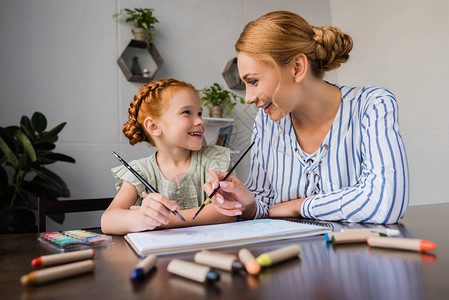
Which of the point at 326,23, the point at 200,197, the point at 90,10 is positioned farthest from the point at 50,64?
the point at 326,23

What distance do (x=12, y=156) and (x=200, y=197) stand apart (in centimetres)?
127

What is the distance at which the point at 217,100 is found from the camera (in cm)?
304

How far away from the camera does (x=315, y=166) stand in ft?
4.30

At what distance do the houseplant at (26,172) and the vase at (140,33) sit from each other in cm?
110

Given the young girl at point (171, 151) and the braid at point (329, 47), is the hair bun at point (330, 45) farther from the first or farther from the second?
the young girl at point (171, 151)

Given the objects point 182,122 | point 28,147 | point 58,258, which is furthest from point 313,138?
point 28,147

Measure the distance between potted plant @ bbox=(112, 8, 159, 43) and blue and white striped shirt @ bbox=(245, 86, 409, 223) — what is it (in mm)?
1693

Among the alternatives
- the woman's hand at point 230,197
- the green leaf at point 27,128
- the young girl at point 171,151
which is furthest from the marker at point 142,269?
the green leaf at point 27,128

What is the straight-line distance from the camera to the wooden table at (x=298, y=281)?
37 cm

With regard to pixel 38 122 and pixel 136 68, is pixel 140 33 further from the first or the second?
pixel 38 122

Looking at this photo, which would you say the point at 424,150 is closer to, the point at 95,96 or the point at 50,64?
the point at 95,96

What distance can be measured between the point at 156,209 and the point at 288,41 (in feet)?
2.52

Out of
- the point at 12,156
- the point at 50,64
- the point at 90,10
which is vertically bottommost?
the point at 12,156

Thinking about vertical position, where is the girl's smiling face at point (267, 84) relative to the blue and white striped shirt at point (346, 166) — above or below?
above
